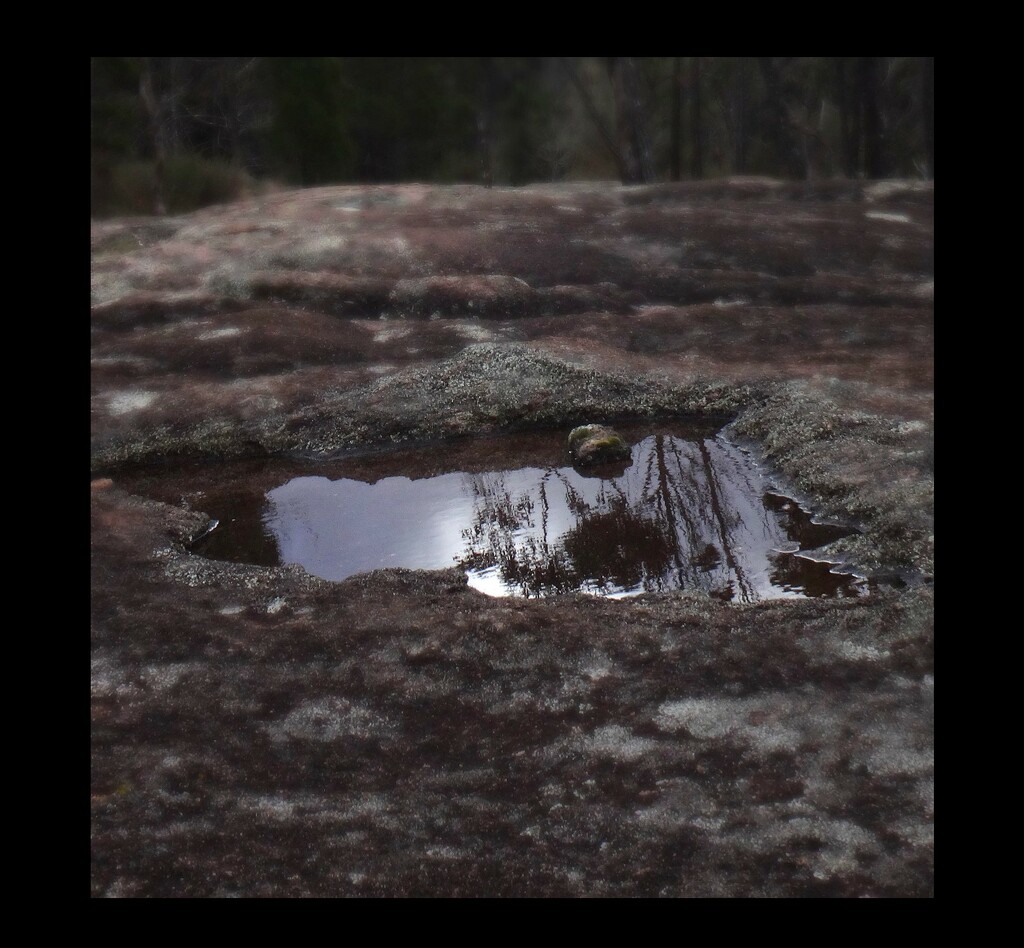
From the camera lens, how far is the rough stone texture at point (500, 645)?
9.25 metres

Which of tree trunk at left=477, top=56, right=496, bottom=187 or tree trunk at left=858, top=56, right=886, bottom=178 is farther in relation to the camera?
tree trunk at left=477, top=56, right=496, bottom=187

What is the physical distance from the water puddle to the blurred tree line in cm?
2767

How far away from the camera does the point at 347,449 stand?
838 inches

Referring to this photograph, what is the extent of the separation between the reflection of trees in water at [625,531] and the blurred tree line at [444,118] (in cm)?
2894

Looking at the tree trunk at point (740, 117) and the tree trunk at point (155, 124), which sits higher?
the tree trunk at point (740, 117)

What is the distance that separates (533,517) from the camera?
57.6 feet

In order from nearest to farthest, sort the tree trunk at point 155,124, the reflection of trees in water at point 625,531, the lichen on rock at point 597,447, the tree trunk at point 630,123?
the reflection of trees in water at point 625,531, the lichen on rock at point 597,447, the tree trunk at point 155,124, the tree trunk at point 630,123

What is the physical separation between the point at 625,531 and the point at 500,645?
4.67 m

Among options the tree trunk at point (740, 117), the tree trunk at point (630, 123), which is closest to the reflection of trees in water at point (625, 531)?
the tree trunk at point (630, 123)

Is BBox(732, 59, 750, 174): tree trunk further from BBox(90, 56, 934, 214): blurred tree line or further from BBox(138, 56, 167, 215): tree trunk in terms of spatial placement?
BBox(138, 56, 167, 215): tree trunk

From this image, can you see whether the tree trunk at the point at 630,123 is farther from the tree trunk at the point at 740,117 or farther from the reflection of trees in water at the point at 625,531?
the reflection of trees in water at the point at 625,531

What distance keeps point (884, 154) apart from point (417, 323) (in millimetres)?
32614

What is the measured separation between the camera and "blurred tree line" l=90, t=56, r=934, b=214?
44750 millimetres

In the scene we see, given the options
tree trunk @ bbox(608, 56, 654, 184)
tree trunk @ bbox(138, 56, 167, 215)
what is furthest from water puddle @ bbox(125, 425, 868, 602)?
tree trunk @ bbox(138, 56, 167, 215)
